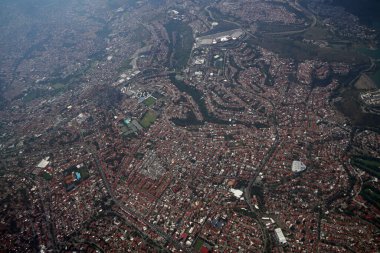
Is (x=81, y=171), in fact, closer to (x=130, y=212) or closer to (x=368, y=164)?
(x=130, y=212)

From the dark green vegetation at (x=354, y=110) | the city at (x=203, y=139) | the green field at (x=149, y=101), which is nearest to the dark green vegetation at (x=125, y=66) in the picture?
the city at (x=203, y=139)

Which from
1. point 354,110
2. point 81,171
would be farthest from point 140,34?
point 354,110

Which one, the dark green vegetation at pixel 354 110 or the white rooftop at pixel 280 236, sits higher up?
the dark green vegetation at pixel 354 110

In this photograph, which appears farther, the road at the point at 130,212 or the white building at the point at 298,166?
the white building at the point at 298,166

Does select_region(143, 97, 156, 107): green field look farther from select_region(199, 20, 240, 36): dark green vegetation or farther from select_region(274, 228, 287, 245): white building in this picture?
select_region(274, 228, 287, 245): white building

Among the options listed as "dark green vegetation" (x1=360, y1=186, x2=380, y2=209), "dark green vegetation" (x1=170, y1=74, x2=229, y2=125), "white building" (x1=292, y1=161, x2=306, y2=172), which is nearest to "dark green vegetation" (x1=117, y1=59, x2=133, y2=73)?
"dark green vegetation" (x1=170, y1=74, x2=229, y2=125)

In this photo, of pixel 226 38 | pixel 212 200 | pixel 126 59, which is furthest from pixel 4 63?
pixel 212 200

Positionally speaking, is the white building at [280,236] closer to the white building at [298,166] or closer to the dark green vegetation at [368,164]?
the white building at [298,166]
